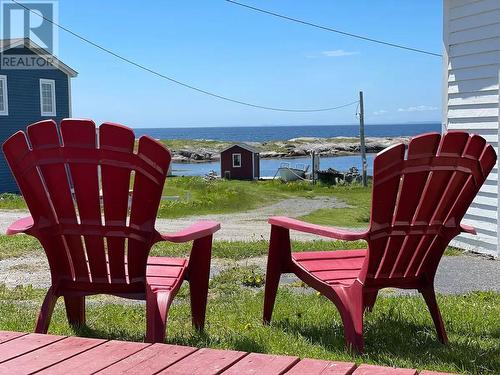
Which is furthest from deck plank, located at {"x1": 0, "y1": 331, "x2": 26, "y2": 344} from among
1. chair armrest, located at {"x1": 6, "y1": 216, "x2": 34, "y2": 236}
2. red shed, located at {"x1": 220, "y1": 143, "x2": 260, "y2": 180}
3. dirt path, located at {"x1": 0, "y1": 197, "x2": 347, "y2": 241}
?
red shed, located at {"x1": 220, "y1": 143, "x2": 260, "y2": 180}

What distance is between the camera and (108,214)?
3.53 metres

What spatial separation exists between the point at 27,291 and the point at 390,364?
3.47 m

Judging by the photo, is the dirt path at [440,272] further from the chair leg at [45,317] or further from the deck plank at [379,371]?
the deck plank at [379,371]

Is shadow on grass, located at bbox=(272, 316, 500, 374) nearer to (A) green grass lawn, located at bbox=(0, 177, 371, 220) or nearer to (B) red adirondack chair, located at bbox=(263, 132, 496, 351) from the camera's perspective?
(B) red adirondack chair, located at bbox=(263, 132, 496, 351)

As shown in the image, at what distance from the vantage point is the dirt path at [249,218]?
11523 mm

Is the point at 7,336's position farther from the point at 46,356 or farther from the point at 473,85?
the point at 473,85

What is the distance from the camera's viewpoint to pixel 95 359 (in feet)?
8.10

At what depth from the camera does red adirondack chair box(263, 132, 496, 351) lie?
3488mm

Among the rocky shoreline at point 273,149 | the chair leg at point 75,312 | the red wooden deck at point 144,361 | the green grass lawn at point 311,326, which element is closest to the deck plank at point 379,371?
the red wooden deck at point 144,361

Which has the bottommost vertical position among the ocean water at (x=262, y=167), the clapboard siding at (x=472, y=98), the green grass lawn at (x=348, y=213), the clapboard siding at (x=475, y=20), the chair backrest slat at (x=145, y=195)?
the ocean water at (x=262, y=167)

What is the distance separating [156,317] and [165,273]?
595 mm

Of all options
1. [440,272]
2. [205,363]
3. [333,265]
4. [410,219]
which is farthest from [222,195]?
[205,363]

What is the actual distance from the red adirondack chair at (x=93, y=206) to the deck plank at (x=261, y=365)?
1.10 metres

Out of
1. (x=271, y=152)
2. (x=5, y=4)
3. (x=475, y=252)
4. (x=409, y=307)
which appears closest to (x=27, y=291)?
(x=409, y=307)
